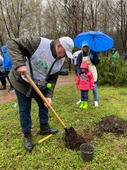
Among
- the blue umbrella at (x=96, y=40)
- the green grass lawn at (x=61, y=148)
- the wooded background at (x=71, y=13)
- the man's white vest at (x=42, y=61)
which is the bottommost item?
the green grass lawn at (x=61, y=148)

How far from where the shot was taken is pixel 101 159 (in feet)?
8.62

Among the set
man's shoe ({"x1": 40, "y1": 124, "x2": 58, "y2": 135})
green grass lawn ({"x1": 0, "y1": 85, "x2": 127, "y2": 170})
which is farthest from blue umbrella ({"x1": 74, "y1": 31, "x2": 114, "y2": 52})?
man's shoe ({"x1": 40, "y1": 124, "x2": 58, "y2": 135})

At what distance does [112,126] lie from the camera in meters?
3.51

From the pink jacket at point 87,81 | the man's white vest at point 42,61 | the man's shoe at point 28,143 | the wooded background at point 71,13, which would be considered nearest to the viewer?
the man's white vest at point 42,61

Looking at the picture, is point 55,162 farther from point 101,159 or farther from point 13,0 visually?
point 13,0

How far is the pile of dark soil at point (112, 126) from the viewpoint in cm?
337

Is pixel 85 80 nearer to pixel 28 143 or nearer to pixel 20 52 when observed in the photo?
pixel 28 143

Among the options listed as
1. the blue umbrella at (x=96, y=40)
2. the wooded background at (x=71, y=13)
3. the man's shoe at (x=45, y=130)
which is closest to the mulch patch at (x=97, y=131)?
the man's shoe at (x=45, y=130)

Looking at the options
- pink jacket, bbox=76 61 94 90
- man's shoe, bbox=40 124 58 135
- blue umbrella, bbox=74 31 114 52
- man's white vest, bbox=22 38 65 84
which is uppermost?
blue umbrella, bbox=74 31 114 52

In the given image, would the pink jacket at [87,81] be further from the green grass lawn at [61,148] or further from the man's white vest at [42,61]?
the man's white vest at [42,61]

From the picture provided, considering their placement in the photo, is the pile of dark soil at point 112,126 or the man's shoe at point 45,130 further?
the pile of dark soil at point 112,126

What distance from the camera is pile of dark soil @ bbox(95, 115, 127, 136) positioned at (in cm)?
337

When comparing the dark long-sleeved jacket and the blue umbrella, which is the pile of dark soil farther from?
the blue umbrella

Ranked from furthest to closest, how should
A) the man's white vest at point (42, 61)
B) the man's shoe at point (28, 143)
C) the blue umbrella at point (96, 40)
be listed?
the blue umbrella at point (96, 40) → the man's shoe at point (28, 143) → the man's white vest at point (42, 61)
